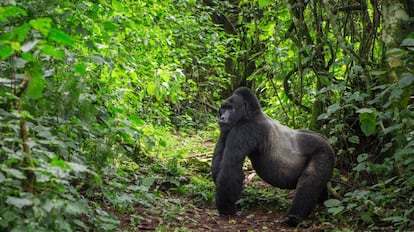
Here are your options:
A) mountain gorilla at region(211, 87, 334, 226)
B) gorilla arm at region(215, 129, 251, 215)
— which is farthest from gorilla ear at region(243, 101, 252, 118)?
gorilla arm at region(215, 129, 251, 215)

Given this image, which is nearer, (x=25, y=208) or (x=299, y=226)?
(x=25, y=208)

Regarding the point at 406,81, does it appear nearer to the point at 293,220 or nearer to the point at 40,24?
the point at 293,220

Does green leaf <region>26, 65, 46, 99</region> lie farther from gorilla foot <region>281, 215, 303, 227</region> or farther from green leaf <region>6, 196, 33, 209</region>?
gorilla foot <region>281, 215, 303, 227</region>

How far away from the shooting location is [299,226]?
4.61m

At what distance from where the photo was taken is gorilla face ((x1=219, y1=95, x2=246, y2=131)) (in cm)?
508

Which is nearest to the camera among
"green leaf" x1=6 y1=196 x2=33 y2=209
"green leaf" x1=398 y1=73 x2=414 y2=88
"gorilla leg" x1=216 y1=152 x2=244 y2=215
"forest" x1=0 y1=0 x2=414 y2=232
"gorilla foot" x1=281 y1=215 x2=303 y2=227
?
"green leaf" x1=6 y1=196 x2=33 y2=209

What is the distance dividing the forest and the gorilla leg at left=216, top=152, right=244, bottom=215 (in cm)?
16

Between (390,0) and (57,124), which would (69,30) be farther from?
(390,0)

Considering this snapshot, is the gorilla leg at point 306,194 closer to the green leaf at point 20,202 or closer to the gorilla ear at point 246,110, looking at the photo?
the gorilla ear at point 246,110

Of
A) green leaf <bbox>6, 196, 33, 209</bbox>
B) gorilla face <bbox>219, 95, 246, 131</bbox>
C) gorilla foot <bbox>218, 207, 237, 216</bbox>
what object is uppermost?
green leaf <bbox>6, 196, 33, 209</bbox>

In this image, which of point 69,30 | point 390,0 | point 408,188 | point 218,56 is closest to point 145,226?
point 69,30

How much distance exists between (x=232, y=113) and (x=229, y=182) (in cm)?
69

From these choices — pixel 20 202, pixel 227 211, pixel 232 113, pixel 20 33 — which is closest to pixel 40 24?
pixel 20 33

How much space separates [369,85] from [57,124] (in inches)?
117
